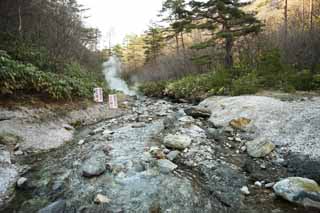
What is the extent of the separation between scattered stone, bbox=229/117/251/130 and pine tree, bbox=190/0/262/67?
5777 mm

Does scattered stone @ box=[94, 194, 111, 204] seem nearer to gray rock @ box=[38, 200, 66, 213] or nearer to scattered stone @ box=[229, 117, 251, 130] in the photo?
gray rock @ box=[38, 200, 66, 213]

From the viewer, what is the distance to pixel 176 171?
142 inches

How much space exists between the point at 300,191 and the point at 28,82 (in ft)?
22.5

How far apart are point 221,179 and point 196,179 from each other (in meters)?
0.39

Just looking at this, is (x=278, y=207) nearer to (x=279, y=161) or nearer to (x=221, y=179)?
(x=221, y=179)

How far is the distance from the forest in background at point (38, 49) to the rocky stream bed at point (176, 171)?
2165 mm

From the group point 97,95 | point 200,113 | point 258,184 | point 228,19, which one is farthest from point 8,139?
point 228,19

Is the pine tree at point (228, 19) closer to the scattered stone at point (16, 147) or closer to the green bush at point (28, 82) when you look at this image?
the green bush at point (28, 82)

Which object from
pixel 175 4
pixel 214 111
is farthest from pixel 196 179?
pixel 175 4

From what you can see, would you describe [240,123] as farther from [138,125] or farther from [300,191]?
[300,191]

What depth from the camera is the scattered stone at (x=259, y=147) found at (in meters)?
4.07

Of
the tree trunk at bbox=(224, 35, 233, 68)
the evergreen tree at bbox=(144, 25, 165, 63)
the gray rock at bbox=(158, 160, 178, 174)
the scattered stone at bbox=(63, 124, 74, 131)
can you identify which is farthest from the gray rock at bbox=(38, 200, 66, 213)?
the evergreen tree at bbox=(144, 25, 165, 63)

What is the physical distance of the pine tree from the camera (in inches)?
400

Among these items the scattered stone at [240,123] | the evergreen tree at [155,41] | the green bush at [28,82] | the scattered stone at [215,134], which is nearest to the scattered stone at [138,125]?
the scattered stone at [215,134]
